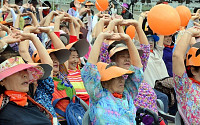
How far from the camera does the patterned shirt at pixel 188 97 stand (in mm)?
4258

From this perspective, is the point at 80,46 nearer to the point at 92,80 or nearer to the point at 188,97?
the point at 92,80

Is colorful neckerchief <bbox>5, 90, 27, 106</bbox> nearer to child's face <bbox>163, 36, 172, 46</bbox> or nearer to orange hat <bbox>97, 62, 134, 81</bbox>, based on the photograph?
orange hat <bbox>97, 62, 134, 81</bbox>

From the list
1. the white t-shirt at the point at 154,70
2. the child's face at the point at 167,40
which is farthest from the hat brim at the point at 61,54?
the child's face at the point at 167,40

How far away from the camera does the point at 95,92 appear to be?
3.85 meters

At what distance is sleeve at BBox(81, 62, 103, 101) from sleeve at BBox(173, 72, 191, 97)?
3.05 feet

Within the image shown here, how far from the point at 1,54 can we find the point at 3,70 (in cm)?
45

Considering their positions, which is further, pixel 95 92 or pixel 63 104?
pixel 63 104

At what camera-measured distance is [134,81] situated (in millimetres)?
4160

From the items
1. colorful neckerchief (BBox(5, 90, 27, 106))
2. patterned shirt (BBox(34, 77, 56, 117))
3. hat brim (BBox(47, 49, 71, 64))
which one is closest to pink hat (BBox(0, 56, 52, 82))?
colorful neckerchief (BBox(5, 90, 27, 106))

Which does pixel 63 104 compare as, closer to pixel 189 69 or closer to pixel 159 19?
pixel 189 69

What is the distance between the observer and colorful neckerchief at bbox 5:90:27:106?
10.8ft

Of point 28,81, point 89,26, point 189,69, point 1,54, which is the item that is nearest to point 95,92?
point 28,81

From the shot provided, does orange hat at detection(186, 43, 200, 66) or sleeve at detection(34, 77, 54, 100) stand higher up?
orange hat at detection(186, 43, 200, 66)

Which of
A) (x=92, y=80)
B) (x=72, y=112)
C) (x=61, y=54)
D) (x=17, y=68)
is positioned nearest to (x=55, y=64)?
(x=61, y=54)
